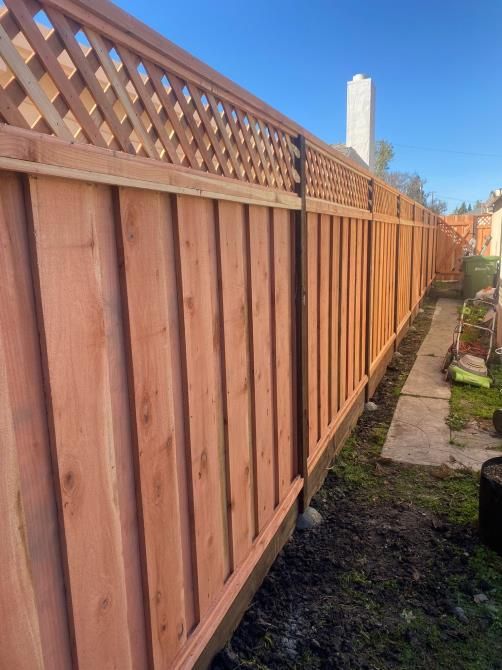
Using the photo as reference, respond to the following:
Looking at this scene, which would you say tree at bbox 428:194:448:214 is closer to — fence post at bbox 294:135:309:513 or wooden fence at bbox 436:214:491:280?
wooden fence at bbox 436:214:491:280

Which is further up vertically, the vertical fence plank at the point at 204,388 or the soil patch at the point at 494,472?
the vertical fence plank at the point at 204,388

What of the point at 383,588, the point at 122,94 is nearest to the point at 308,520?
the point at 383,588

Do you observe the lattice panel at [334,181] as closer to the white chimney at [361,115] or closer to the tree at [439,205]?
the white chimney at [361,115]

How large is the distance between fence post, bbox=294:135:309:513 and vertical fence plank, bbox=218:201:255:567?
726 mm

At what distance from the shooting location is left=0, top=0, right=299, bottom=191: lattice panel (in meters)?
0.98

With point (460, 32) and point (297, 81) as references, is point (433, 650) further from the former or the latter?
point (297, 81)

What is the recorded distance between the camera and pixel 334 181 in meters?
3.65

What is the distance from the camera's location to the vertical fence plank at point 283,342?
2525 mm

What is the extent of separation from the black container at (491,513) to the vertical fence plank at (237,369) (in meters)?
1.44

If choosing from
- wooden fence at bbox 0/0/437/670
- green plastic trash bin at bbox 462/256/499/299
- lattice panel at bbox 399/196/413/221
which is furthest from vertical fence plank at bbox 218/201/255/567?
green plastic trash bin at bbox 462/256/499/299

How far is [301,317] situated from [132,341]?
165 centimetres

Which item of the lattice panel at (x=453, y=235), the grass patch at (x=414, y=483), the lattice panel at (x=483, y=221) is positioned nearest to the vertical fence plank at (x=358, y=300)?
the grass patch at (x=414, y=483)

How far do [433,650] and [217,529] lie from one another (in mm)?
1134

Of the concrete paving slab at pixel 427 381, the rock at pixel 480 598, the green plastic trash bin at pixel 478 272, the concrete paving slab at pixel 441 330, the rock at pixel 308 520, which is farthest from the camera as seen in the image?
the green plastic trash bin at pixel 478 272
